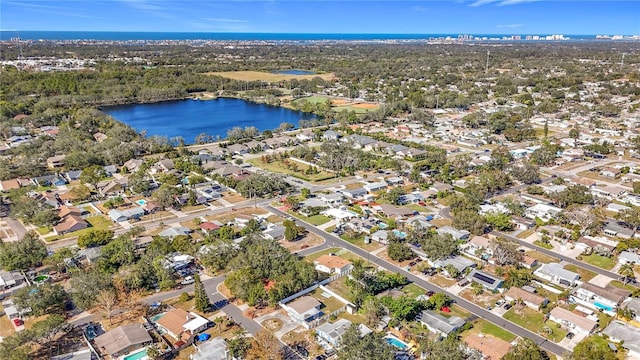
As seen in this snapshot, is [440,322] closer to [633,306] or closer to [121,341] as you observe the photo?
[633,306]

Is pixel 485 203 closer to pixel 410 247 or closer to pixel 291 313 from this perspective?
pixel 410 247

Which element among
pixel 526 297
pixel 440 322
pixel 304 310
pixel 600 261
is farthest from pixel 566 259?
pixel 304 310

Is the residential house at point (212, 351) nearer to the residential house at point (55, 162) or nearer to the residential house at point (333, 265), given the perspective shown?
the residential house at point (333, 265)

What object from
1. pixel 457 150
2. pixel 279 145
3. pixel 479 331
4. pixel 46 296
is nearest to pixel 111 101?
pixel 279 145

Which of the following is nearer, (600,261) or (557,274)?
(557,274)

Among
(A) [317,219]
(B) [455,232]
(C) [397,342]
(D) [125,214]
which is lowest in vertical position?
(C) [397,342]

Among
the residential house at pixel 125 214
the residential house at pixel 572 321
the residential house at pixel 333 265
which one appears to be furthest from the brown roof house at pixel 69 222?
the residential house at pixel 572 321

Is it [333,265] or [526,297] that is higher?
[333,265]
